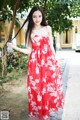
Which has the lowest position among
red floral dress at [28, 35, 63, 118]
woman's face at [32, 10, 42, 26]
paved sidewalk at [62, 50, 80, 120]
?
paved sidewalk at [62, 50, 80, 120]

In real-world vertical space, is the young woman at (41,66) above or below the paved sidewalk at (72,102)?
above

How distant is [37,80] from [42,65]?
0.24 metres

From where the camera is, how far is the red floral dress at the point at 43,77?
4934 millimetres

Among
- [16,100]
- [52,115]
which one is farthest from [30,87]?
[16,100]

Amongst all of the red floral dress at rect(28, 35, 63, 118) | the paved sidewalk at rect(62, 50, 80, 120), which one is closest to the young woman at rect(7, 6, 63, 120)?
the red floral dress at rect(28, 35, 63, 118)

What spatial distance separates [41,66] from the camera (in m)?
4.93

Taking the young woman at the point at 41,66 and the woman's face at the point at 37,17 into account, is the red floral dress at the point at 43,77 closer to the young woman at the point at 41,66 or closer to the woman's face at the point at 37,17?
the young woman at the point at 41,66

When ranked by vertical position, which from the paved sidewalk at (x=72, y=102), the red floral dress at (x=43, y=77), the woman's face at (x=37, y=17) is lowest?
the paved sidewalk at (x=72, y=102)

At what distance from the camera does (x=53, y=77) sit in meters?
4.97

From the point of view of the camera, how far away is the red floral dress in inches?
194

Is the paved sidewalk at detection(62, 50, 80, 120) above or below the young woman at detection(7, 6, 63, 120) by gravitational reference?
below

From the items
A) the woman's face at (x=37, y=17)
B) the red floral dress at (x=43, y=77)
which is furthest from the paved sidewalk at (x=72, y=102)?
the woman's face at (x=37, y=17)

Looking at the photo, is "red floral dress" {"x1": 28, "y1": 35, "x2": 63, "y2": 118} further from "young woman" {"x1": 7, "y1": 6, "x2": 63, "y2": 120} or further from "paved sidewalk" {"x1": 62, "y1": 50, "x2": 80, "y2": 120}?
"paved sidewalk" {"x1": 62, "y1": 50, "x2": 80, "y2": 120}

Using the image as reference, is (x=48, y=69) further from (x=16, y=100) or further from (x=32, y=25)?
(x=16, y=100)
